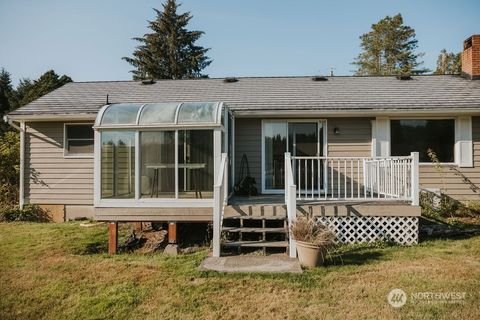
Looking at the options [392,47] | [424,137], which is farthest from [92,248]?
[392,47]

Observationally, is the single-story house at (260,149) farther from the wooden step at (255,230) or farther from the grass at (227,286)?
the grass at (227,286)

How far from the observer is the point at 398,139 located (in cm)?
947

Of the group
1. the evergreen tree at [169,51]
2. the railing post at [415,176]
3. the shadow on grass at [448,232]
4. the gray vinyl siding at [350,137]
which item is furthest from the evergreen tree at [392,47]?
the railing post at [415,176]

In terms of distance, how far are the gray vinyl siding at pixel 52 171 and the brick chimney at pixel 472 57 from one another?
1234 cm

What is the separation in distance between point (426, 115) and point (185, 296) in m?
8.14

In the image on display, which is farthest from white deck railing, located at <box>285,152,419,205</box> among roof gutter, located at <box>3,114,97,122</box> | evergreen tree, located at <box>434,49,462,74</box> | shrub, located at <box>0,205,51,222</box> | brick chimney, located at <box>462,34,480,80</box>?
evergreen tree, located at <box>434,49,462,74</box>

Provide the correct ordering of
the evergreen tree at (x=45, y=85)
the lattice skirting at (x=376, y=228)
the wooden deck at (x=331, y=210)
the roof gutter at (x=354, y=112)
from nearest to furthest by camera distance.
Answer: the wooden deck at (x=331, y=210)
the lattice skirting at (x=376, y=228)
the roof gutter at (x=354, y=112)
the evergreen tree at (x=45, y=85)

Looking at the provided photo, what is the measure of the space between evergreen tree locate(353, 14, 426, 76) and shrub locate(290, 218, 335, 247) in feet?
101

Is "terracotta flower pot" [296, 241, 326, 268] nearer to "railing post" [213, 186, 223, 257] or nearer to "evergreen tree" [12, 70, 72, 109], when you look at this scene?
"railing post" [213, 186, 223, 257]

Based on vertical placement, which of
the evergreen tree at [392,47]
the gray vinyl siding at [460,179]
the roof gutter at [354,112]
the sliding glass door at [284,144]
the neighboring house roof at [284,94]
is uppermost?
the evergreen tree at [392,47]

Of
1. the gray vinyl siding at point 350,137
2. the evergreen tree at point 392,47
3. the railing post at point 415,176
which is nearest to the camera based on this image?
the railing post at point 415,176

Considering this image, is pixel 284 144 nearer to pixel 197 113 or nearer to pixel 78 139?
pixel 197 113

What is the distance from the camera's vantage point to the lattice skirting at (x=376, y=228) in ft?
Result: 22.0

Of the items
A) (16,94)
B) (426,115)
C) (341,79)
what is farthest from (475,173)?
(16,94)
